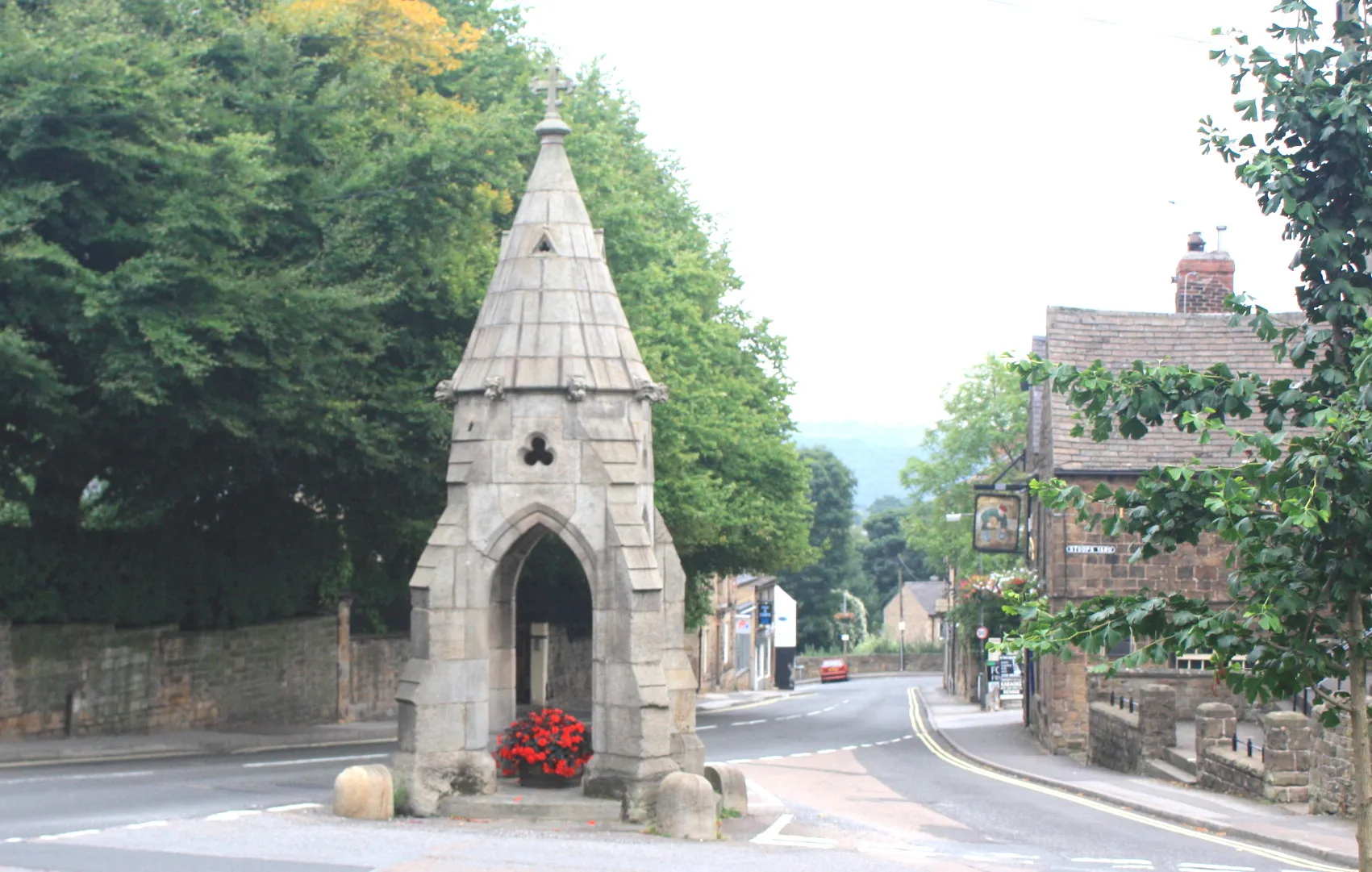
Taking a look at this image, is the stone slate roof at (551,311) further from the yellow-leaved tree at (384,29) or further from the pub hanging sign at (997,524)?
the pub hanging sign at (997,524)

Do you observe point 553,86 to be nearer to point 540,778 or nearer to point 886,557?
point 540,778

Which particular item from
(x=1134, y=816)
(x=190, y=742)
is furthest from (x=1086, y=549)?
(x=190, y=742)

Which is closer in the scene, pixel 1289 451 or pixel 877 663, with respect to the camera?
pixel 1289 451

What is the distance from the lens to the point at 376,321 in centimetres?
2512

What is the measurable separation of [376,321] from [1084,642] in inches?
711

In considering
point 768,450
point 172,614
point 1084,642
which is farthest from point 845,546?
point 1084,642

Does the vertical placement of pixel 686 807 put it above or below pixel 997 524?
below

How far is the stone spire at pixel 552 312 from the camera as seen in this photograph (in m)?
14.8

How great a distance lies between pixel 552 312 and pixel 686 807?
4752 millimetres

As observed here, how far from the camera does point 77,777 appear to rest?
19469 millimetres

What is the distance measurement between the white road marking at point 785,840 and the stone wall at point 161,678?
48.3ft

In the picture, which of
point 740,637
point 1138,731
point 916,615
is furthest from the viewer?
point 916,615

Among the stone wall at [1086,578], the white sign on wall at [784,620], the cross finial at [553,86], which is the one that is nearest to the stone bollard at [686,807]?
the cross finial at [553,86]

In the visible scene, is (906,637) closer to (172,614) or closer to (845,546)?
(845,546)
